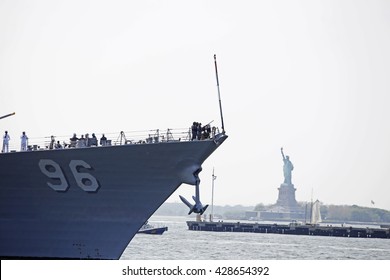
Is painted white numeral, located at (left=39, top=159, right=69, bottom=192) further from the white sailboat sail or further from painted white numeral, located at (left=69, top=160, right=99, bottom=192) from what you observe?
A: the white sailboat sail

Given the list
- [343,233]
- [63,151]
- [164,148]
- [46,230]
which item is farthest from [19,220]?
[343,233]

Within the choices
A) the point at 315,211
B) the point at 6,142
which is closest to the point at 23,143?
the point at 6,142

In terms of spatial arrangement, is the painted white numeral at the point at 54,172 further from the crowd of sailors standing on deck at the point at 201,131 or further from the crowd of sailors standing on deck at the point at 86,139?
the crowd of sailors standing on deck at the point at 201,131

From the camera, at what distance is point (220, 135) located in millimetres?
34562

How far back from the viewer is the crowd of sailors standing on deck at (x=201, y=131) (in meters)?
34.7

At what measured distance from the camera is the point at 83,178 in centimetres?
3516

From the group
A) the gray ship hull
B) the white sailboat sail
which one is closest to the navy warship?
the gray ship hull

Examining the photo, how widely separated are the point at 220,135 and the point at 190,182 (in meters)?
2.33

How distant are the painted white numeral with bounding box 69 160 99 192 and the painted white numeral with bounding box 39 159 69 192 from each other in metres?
0.56

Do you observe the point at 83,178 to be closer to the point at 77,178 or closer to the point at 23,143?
the point at 77,178

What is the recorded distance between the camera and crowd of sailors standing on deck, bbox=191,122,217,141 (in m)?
34.7

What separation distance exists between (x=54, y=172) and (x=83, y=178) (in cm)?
138

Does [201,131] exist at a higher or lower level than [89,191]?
higher

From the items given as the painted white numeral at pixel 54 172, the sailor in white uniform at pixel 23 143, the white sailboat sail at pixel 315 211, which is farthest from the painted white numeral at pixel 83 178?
the white sailboat sail at pixel 315 211
